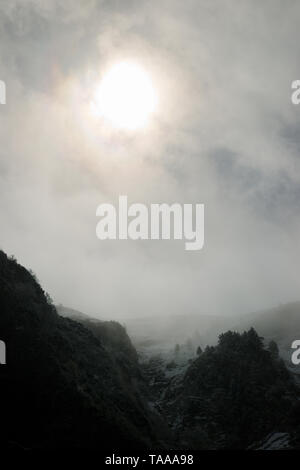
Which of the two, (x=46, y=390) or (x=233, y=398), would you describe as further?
(x=233, y=398)

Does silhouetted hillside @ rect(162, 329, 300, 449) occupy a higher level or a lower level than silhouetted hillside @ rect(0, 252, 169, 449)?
lower

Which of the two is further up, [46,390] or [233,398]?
[46,390]

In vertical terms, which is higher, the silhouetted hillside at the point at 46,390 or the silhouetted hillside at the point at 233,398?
the silhouetted hillside at the point at 46,390

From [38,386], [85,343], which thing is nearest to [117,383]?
[85,343]

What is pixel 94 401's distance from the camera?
53.9m

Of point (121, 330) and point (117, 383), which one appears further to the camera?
point (121, 330)

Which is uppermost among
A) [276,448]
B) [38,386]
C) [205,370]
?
[38,386]

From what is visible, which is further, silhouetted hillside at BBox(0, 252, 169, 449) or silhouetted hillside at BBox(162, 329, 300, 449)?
silhouetted hillside at BBox(162, 329, 300, 449)

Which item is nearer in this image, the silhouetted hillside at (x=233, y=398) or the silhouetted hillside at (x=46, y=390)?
the silhouetted hillside at (x=46, y=390)

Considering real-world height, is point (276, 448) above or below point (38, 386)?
below
